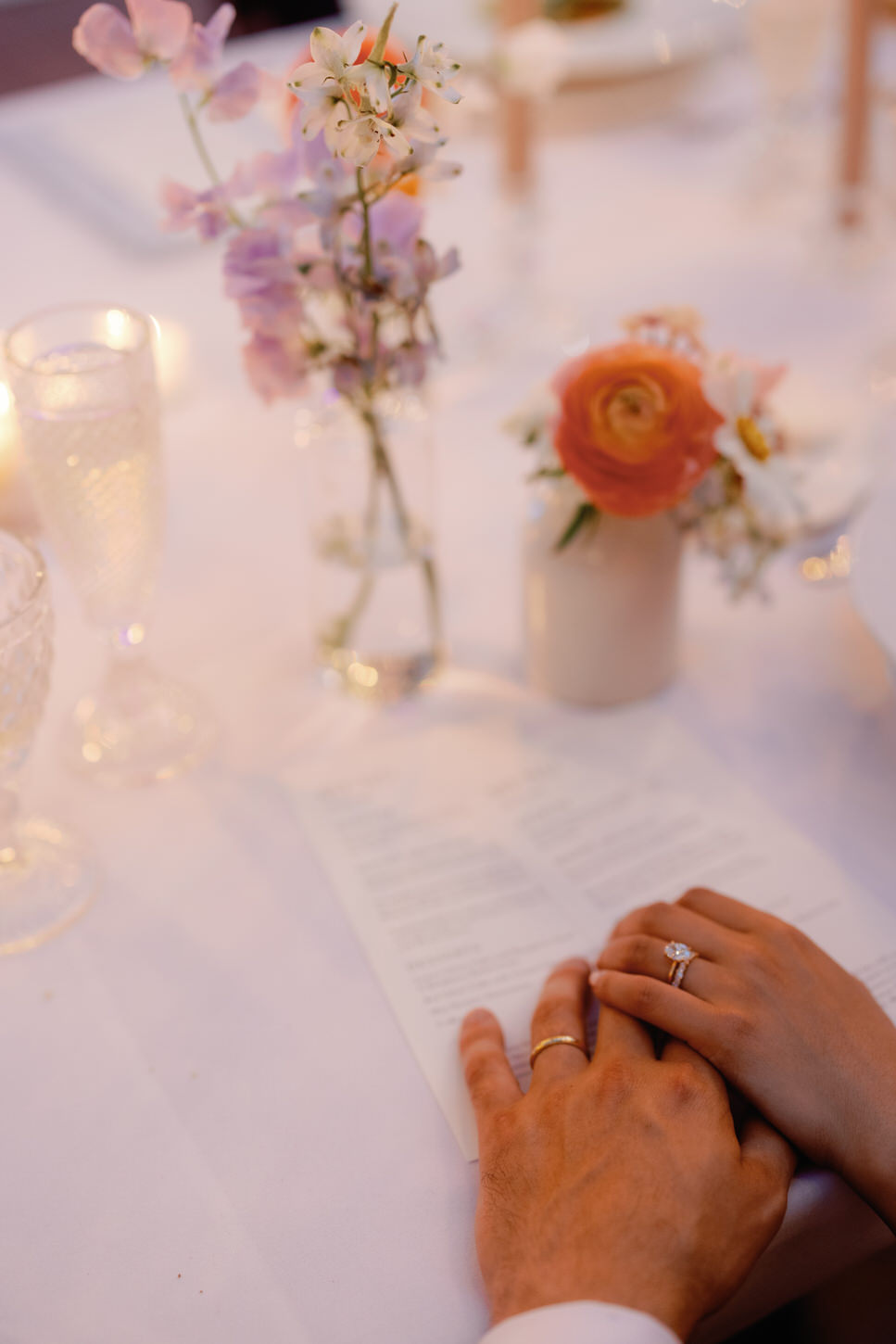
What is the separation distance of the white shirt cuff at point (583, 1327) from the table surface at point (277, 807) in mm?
47

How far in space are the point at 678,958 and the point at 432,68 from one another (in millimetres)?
475

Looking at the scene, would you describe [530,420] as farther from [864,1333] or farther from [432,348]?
[864,1333]

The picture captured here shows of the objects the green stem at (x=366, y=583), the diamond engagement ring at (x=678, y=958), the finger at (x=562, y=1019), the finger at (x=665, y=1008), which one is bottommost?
the finger at (x=562, y=1019)

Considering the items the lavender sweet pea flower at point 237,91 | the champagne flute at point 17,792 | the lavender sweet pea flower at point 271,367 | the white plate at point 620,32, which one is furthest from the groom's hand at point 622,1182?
the white plate at point 620,32

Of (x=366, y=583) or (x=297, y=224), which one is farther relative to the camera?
(x=366, y=583)

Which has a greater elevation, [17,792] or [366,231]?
[366,231]

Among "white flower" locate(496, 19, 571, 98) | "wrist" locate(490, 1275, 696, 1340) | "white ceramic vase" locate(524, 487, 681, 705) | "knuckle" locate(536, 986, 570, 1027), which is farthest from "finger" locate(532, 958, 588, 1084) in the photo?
"white flower" locate(496, 19, 571, 98)

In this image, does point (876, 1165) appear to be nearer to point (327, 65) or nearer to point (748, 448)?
point (748, 448)

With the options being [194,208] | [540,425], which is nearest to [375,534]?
[540,425]

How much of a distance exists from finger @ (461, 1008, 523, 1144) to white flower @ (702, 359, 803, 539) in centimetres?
36

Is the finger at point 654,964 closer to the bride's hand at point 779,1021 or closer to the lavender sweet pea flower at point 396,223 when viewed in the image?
the bride's hand at point 779,1021

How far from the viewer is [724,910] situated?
2.28ft

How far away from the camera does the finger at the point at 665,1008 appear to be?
24.5 inches

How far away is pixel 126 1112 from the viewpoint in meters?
0.65
